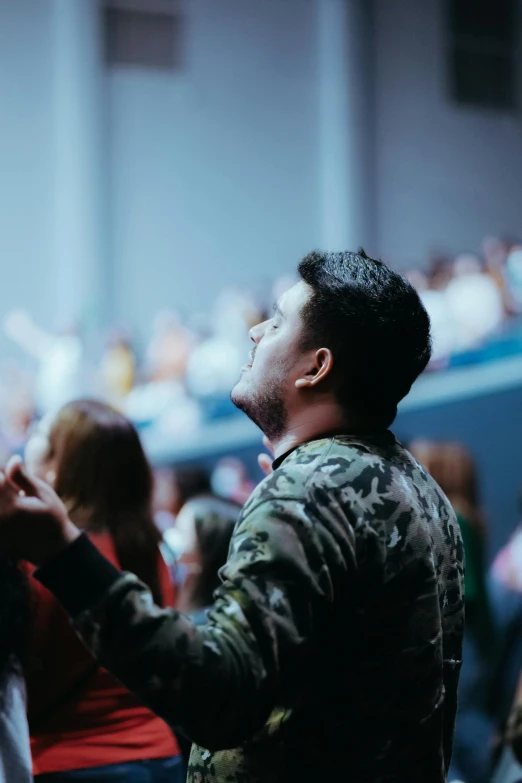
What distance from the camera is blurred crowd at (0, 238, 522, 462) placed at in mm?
7754

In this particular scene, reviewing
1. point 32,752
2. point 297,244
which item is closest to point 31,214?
point 297,244

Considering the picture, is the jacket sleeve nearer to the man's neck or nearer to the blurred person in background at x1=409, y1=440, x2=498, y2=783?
the man's neck

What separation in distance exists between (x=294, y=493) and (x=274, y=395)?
0.21 meters

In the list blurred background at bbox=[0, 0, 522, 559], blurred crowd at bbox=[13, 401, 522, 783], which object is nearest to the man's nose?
blurred crowd at bbox=[13, 401, 522, 783]

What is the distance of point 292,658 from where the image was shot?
1.05 m

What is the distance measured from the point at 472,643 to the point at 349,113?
8.17 metres

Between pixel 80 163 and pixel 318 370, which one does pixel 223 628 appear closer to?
pixel 318 370

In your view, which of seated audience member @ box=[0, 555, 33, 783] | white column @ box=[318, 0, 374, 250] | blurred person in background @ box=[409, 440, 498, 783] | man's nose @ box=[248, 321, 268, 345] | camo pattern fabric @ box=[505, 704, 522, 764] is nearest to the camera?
man's nose @ box=[248, 321, 268, 345]

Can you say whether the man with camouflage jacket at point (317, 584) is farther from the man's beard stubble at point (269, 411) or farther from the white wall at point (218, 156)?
the white wall at point (218, 156)

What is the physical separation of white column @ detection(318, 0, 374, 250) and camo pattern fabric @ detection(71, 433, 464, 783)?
971 cm

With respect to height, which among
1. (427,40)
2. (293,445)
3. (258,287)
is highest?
(427,40)

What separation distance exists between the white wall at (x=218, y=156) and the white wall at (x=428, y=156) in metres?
0.88

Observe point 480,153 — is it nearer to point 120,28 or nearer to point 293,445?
point 120,28

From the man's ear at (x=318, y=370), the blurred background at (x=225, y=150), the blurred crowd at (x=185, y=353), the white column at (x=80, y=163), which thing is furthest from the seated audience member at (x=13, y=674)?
the white column at (x=80, y=163)
